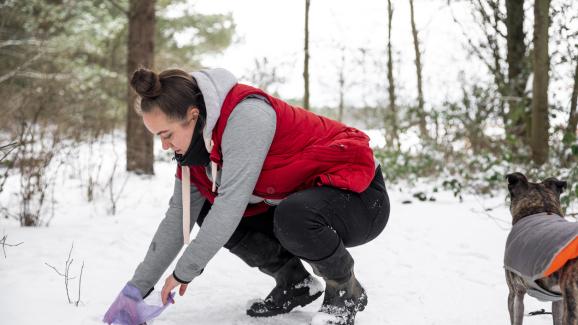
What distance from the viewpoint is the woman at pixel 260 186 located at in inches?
74.4

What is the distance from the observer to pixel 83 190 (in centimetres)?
590

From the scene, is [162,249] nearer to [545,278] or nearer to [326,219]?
[326,219]

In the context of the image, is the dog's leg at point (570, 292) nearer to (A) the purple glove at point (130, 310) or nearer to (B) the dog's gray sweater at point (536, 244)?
(B) the dog's gray sweater at point (536, 244)

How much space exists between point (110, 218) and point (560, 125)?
4.95 m

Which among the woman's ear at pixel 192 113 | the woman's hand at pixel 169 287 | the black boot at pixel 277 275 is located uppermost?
the woman's ear at pixel 192 113

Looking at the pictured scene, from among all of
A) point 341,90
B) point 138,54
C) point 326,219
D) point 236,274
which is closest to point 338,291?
point 326,219

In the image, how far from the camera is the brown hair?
186 cm

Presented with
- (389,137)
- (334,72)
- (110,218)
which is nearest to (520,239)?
(110,218)

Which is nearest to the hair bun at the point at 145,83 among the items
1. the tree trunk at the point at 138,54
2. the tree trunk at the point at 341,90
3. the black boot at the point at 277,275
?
the black boot at the point at 277,275

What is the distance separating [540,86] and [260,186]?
14.3 ft

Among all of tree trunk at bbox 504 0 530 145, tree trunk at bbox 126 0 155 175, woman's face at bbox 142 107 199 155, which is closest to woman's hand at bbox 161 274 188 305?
woman's face at bbox 142 107 199 155

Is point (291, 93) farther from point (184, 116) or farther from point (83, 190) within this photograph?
point (184, 116)

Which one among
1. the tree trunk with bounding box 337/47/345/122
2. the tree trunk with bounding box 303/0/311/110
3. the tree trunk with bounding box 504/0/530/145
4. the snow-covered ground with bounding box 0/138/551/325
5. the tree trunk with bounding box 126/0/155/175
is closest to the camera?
the snow-covered ground with bounding box 0/138/551/325

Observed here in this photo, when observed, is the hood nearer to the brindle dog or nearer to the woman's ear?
the woman's ear
